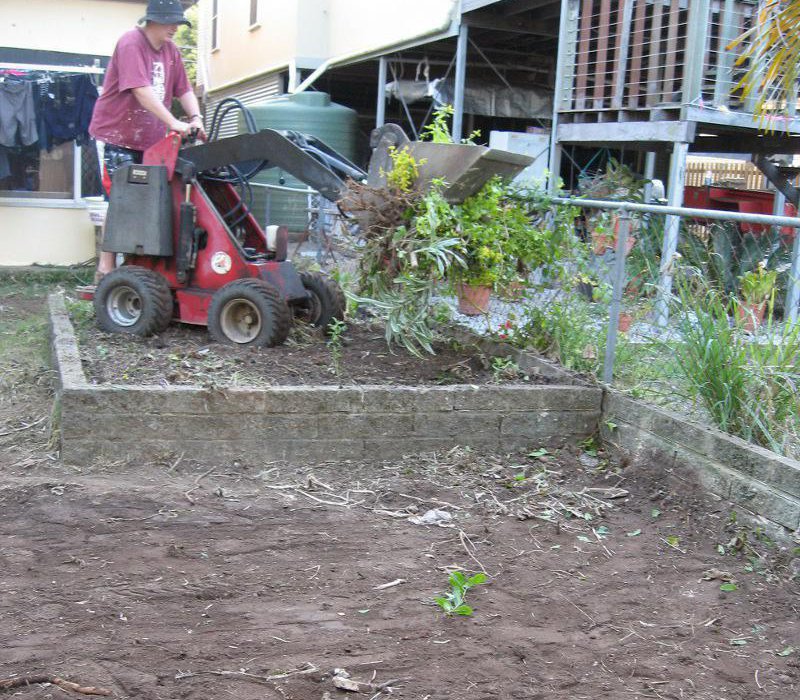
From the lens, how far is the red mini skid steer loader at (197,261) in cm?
605

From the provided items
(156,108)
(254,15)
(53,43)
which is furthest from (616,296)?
(254,15)

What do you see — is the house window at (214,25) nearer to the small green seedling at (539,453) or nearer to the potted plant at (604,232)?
the potted plant at (604,232)

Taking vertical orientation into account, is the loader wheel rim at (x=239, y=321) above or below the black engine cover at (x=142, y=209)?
below

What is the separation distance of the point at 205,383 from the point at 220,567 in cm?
152

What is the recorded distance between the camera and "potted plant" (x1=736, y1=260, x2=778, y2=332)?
4.40 m

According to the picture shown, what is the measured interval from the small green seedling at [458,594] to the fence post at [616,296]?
197 centimetres

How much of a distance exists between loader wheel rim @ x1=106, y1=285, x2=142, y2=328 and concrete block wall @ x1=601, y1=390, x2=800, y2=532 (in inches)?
130

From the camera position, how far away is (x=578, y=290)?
581 centimetres

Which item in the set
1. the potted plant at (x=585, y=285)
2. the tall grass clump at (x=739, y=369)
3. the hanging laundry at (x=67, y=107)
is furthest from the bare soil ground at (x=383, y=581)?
the hanging laundry at (x=67, y=107)

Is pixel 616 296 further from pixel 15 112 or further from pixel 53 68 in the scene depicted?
pixel 53 68

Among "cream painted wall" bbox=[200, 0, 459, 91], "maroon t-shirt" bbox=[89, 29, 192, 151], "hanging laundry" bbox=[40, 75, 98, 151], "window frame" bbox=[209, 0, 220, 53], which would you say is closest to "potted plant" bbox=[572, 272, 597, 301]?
"maroon t-shirt" bbox=[89, 29, 192, 151]

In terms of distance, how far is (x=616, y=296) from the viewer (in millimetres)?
5168

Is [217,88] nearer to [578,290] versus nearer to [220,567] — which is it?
[578,290]

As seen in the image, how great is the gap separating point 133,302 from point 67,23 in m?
6.57
